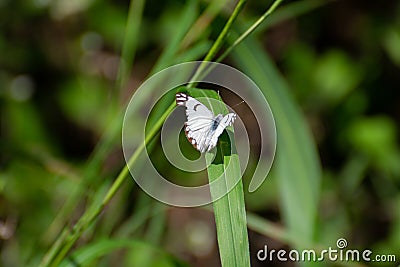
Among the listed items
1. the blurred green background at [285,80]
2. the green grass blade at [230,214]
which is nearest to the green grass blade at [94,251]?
the green grass blade at [230,214]

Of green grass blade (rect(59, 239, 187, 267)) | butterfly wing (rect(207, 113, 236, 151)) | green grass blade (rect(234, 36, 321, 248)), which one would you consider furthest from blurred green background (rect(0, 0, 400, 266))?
butterfly wing (rect(207, 113, 236, 151))

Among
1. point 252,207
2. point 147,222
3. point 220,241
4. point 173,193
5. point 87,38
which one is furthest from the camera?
point 87,38

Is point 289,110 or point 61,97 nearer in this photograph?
point 289,110

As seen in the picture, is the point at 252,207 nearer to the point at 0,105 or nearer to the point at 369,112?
the point at 369,112

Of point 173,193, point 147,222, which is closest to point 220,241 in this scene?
point 147,222

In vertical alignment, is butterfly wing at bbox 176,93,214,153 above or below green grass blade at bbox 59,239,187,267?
above

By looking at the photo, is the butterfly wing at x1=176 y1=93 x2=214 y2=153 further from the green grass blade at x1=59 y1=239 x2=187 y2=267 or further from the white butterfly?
the green grass blade at x1=59 y1=239 x2=187 y2=267
